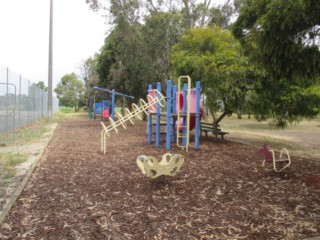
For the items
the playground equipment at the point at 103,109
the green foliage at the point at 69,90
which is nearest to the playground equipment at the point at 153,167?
the playground equipment at the point at 103,109

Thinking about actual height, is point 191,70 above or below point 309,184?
above

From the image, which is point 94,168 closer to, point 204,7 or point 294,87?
point 294,87

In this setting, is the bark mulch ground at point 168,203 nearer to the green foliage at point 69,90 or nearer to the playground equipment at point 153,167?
the playground equipment at point 153,167

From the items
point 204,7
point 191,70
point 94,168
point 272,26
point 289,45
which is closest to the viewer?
point 272,26

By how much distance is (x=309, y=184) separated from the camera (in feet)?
19.3

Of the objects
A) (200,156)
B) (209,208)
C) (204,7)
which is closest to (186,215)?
(209,208)

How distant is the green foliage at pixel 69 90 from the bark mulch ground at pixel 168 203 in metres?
61.8

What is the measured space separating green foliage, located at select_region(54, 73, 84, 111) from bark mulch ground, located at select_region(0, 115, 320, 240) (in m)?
61.8

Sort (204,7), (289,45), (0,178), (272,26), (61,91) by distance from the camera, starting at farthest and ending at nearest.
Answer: (61,91) → (204,7) → (0,178) → (289,45) → (272,26)

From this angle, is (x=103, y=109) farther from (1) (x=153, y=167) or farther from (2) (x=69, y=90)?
(2) (x=69, y=90)

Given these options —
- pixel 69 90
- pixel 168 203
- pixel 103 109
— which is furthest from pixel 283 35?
pixel 69 90

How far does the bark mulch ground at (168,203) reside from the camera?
392 cm

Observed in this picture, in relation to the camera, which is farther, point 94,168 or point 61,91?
point 61,91

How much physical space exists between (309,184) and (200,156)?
3.27 metres
